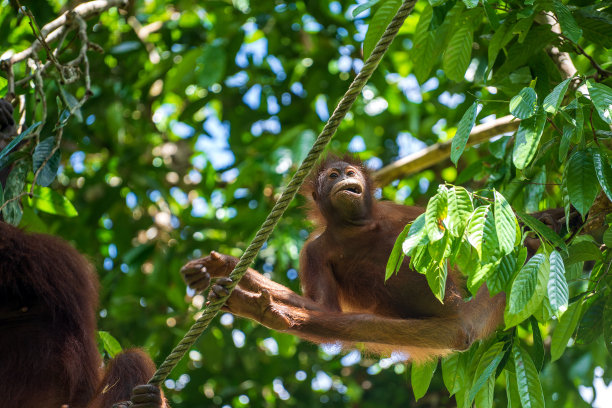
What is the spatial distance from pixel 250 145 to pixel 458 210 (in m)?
4.96

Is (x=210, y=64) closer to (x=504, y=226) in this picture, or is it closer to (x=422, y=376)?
(x=422, y=376)

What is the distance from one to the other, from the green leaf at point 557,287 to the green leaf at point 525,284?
0.05m

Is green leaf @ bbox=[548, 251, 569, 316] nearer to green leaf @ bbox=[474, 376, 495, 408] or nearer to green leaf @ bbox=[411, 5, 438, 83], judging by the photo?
green leaf @ bbox=[474, 376, 495, 408]

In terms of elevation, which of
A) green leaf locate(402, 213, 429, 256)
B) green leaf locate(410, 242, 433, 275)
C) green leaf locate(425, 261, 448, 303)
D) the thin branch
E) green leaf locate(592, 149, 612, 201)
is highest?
green leaf locate(402, 213, 429, 256)

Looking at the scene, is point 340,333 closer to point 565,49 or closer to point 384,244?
point 384,244

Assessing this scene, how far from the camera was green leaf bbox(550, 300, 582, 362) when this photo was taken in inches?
129

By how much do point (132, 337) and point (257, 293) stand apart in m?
3.48

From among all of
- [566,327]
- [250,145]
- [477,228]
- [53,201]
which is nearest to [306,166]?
[477,228]

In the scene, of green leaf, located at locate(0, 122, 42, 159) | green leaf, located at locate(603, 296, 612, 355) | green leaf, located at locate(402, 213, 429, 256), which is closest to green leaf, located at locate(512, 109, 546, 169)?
green leaf, located at locate(402, 213, 429, 256)

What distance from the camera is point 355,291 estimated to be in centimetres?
453

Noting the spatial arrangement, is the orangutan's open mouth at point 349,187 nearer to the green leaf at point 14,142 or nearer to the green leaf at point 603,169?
the green leaf at point 14,142

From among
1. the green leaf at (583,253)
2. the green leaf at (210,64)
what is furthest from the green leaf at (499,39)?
the green leaf at (210,64)

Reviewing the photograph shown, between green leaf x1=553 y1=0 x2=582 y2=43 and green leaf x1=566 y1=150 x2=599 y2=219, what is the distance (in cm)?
61

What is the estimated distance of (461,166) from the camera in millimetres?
7141
